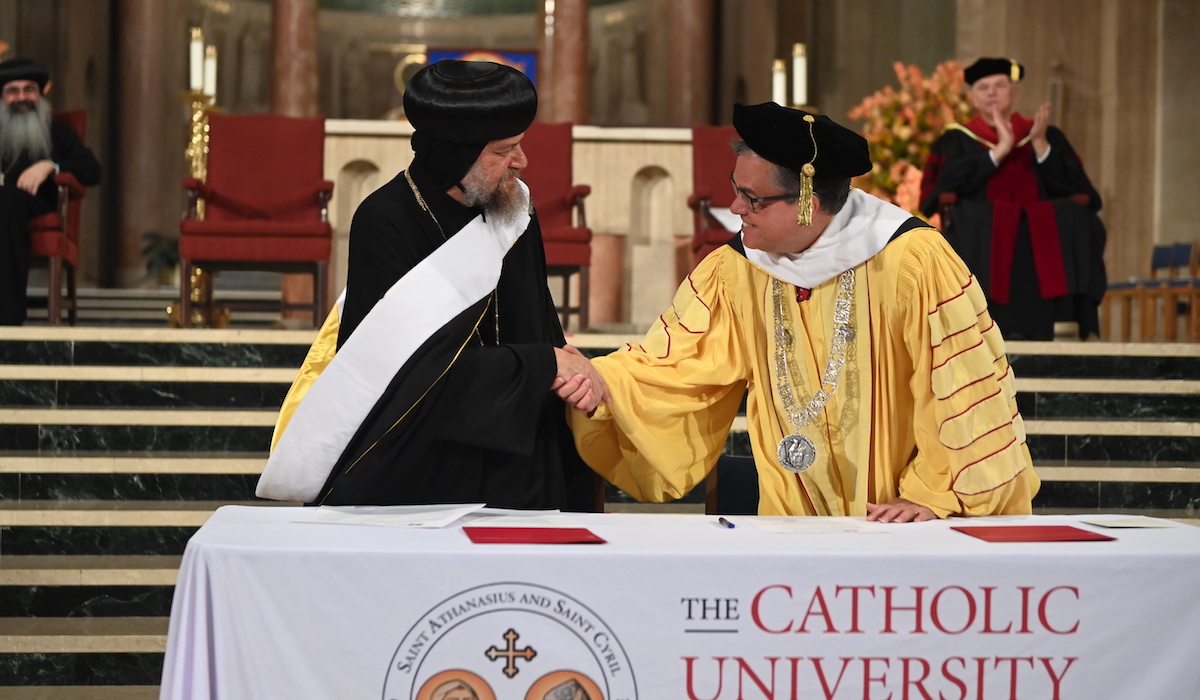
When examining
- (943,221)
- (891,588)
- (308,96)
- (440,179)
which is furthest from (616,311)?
(891,588)

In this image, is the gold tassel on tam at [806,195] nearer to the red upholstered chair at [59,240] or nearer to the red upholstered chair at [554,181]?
the red upholstered chair at [554,181]

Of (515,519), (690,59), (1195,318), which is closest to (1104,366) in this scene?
(1195,318)

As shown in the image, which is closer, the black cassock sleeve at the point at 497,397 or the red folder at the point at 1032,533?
the red folder at the point at 1032,533

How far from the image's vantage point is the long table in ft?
5.94

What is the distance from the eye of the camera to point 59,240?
6.46 metres

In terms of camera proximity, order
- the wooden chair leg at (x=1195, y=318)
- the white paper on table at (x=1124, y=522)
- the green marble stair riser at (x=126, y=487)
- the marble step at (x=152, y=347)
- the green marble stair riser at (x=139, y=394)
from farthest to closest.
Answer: the wooden chair leg at (x=1195, y=318), the marble step at (x=152, y=347), the green marble stair riser at (x=139, y=394), the green marble stair riser at (x=126, y=487), the white paper on table at (x=1124, y=522)

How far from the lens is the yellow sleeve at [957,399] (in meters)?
2.40

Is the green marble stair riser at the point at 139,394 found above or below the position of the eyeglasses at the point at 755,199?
below

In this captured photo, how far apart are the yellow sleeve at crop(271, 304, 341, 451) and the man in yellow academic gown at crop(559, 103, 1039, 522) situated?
1.89ft

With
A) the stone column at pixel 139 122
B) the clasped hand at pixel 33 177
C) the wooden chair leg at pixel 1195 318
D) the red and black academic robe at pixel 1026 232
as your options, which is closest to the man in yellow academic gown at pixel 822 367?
the red and black academic robe at pixel 1026 232

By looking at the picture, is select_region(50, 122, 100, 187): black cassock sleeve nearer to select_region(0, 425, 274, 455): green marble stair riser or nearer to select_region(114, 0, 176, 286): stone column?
select_region(0, 425, 274, 455): green marble stair riser

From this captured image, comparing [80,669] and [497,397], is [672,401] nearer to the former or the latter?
[497,397]

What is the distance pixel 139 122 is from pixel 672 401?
1093 centimetres

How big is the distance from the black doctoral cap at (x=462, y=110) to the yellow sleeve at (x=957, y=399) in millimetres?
949
